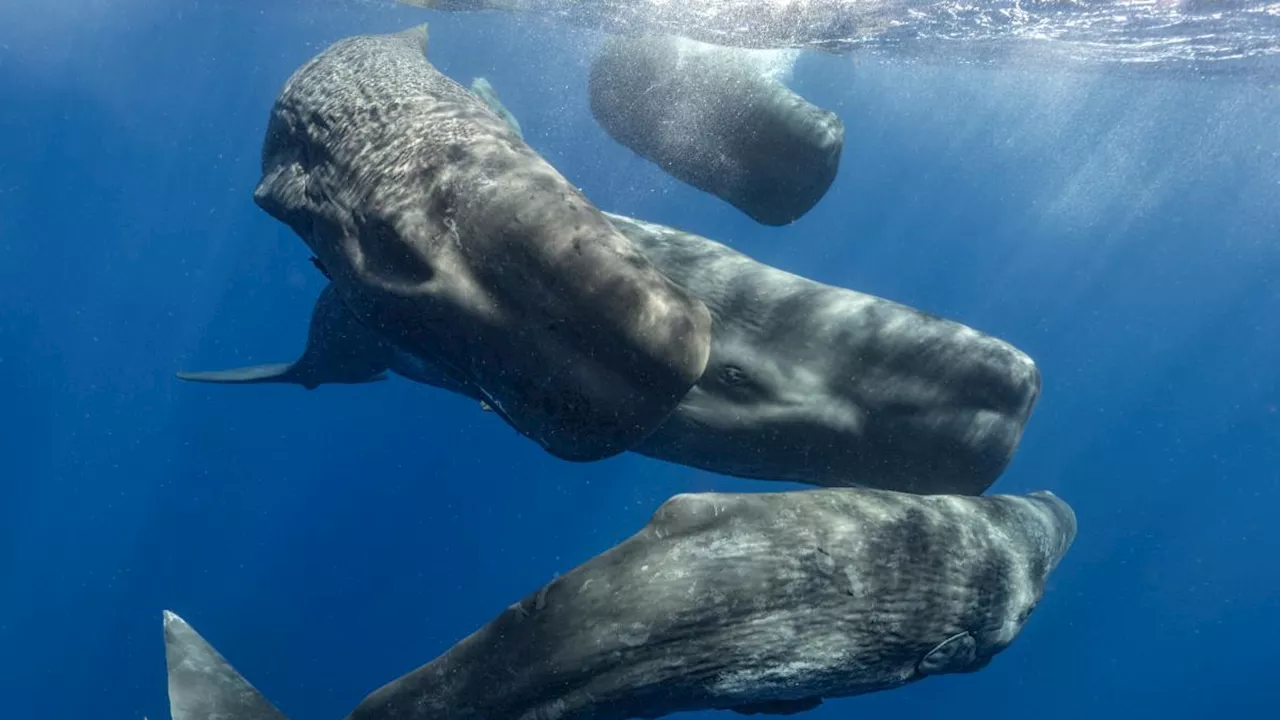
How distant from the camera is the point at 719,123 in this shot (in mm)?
12641

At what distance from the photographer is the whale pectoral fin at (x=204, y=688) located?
236 inches

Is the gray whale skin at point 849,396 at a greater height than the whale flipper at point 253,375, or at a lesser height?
greater

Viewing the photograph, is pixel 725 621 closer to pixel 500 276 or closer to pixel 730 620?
pixel 730 620

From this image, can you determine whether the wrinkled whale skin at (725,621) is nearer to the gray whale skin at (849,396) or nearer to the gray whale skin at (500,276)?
the gray whale skin at (500,276)

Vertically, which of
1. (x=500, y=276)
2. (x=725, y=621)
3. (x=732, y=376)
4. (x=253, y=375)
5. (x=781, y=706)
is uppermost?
(x=500, y=276)

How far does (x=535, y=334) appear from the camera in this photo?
14.6 feet

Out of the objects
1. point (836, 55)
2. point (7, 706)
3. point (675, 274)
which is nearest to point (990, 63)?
point (836, 55)

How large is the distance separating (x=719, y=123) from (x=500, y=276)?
8.95 metres

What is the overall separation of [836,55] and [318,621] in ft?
90.7

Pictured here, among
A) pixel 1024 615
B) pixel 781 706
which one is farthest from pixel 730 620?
pixel 1024 615

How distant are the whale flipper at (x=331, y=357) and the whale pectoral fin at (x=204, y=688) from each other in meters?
3.32

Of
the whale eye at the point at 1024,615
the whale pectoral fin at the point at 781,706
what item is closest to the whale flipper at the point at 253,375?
the whale pectoral fin at the point at 781,706

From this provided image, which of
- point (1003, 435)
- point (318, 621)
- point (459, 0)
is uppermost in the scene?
point (459, 0)

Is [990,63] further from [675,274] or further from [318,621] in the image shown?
[318,621]
